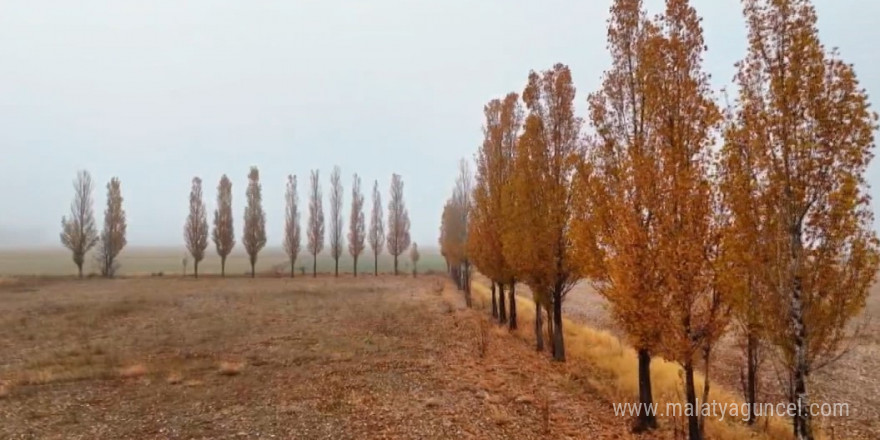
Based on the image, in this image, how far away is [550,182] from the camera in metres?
17.3

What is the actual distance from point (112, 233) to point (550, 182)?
69241 millimetres

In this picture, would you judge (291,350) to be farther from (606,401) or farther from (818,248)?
(818,248)

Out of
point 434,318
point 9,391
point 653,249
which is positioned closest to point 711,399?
point 653,249

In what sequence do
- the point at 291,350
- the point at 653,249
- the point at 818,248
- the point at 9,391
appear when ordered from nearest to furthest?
1. the point at 818,248
2. the point at 653,249
3. the point at 9,391
4. the point at 291,350

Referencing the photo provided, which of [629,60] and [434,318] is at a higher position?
[629,60]

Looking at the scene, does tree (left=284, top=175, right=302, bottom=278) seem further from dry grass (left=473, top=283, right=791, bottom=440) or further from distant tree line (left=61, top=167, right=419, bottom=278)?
dry grass (left=473, top=283, right=791, bottom=440)

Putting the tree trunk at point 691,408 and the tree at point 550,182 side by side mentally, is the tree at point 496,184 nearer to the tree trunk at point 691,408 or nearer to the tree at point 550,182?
the tree at point 550,182

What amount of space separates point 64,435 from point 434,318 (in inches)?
771

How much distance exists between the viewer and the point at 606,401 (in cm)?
1315

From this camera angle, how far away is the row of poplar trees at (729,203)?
24.8 feet

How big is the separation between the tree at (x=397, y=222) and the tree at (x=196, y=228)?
92.5 feet

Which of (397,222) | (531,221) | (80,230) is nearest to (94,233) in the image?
(80,230)

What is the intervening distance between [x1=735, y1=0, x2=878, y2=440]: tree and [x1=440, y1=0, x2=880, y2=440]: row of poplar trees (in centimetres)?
2

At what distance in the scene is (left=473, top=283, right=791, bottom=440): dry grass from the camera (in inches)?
460
